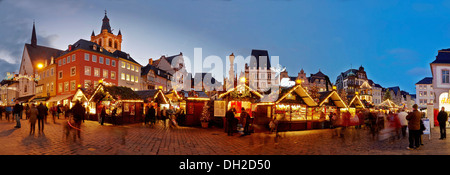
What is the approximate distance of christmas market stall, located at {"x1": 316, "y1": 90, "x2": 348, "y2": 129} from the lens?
694 inches

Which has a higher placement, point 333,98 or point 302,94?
point 302,94

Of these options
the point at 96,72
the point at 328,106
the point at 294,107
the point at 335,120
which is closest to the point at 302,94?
the point at 294,107

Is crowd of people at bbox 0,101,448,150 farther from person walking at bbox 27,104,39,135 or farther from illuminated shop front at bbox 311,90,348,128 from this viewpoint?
illuminated shop front at bbox 311,90,348,128

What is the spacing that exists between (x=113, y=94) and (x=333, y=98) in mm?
17373

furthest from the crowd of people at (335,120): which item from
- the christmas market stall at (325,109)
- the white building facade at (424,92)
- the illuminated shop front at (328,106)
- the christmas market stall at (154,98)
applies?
the white building facade at (424,92)

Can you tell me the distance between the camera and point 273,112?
15.2 meters

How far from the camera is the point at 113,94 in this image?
1808 cm

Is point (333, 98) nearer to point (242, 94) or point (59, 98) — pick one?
point (242, 94)

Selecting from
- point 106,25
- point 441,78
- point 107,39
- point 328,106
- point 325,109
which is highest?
point 106,25

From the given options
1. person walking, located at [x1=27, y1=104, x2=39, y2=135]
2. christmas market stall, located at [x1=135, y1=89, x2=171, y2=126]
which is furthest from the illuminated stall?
person walking, located at [x1=27, y1=104, x2=39, y2=135]

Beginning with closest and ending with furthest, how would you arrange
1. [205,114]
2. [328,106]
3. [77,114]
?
1. [77,114]
2. [205,114]
3. [328,106]

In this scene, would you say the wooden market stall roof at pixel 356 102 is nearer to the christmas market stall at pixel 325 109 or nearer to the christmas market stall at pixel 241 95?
the christmas market stall at pixel 325 109
